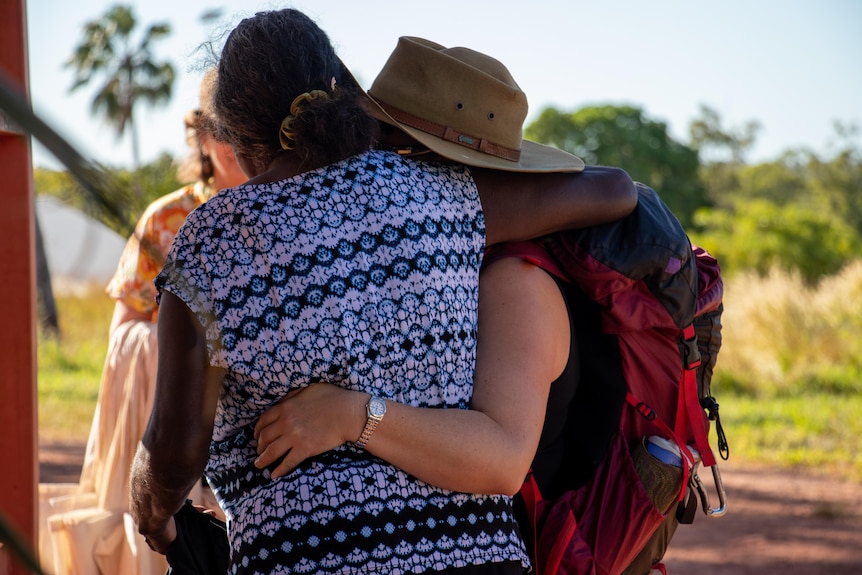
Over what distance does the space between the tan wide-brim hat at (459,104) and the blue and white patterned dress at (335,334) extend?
0.21 metres

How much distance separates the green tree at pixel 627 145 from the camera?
30.7m

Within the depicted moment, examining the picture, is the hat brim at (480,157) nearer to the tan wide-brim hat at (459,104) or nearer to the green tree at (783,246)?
the tan wide-brim hat at (459,104)

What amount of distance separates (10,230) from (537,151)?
3.70ft

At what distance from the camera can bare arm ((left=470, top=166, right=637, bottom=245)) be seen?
5.46 feet

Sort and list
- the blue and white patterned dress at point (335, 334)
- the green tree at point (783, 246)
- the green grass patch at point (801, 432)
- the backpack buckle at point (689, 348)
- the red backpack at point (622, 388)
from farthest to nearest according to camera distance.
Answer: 1. the green tree at point (783, 246)
2. the green grass patch at point (801, 432)
3. the backpack buckle at point (689, 348)
4. the red backpack at point (622, 388)
5. the blue and white patterned dress at point (335, 334)

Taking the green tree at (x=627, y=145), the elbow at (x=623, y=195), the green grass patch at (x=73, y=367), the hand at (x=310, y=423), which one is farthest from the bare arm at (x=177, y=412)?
the green tree at (x=627, y=145)

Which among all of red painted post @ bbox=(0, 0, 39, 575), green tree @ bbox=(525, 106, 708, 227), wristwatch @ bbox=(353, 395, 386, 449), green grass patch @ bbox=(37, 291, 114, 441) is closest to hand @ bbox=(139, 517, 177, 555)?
red painted post @ bbox=(0, 0, 39, 575)

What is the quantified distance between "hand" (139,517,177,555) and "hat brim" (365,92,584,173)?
86 cm

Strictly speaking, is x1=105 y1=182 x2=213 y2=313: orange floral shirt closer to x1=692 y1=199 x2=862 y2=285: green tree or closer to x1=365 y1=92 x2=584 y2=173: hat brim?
x1=365 y1=92 x2=584 y2=173: hat brim

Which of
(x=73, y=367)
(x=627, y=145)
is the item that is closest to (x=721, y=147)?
(x=627, y=145)

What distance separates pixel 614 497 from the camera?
72.0 inches

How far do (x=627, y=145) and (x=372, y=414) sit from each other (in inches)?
1218

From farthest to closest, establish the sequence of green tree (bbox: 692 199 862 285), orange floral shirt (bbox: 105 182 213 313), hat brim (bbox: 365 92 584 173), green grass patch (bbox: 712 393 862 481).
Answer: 1. green tree (bbox: 692 199 862 285)
2. green grass patch (bbox: 712 393 862 481)
3. orange floral shirt (bbox: 105 182 213 313)
4. hat brim (bbox: 365 92 584 173)

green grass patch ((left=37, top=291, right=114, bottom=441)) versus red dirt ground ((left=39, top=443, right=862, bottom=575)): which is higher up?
red dirt ground ((left=39, top=443, right=862, bottom=575))
